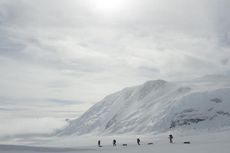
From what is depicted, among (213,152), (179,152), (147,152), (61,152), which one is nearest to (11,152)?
(61,152)

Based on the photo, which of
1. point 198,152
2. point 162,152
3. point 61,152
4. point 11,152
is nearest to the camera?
point 198,152

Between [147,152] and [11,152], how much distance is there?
1652 centimetres

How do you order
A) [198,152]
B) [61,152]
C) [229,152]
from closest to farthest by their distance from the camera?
[229,152]
[198,152]
[61,152]

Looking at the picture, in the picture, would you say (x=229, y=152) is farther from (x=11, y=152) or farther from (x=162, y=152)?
(x=11, y=152)

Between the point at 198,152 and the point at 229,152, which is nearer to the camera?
the point at 229,152

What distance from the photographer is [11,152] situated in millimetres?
45500

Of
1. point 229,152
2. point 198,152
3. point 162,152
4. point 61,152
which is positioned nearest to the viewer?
point 229,152

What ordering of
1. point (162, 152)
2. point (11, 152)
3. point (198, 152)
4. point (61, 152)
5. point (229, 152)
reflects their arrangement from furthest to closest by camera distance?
point (61, 152)
point (11, 152)
point (162, 152)
point (198, 152)
point (229, 152)

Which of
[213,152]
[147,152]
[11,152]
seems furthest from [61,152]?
[213,152]

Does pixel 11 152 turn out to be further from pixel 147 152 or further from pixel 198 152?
pixel 198 152

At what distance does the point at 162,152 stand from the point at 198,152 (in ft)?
14.3

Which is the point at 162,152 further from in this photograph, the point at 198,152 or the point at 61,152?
the point at 61,152

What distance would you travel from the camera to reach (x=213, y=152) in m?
33.2

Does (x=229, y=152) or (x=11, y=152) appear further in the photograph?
(x=11, y=152)
